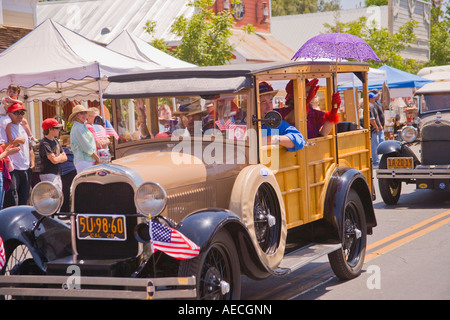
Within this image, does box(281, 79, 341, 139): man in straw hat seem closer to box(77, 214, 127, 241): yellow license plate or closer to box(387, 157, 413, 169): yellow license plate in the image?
box(77, 214, 127, 241): yellow license plate

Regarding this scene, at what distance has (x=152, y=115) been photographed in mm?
6238

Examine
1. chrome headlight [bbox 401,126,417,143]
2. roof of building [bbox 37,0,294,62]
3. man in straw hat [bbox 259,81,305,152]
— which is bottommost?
chrome headlight [bbox 401,126,417,143]

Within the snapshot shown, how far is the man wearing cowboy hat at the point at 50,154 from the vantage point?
1029 centimetres

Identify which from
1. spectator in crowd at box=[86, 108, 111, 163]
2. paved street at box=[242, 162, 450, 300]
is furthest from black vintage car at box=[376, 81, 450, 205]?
spectator in crowd at box=[86, 108, 111, 163]

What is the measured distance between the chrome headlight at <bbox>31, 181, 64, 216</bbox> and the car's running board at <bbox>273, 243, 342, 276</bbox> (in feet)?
5.97

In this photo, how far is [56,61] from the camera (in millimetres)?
12656

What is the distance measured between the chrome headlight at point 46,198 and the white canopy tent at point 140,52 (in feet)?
31.7

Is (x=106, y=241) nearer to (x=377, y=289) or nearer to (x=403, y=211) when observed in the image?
(x=377, y=289)

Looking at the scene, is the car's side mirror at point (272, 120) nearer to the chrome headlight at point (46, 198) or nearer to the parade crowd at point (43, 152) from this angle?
the chrome headlight at point (46, 198)

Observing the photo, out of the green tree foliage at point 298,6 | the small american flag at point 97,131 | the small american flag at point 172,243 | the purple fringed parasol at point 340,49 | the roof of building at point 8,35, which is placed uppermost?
the green tree foliage at point 298,6

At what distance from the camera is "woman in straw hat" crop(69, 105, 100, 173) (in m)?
Answer: 10.4

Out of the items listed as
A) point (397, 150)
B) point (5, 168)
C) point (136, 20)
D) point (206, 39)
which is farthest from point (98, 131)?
point (136, 20)

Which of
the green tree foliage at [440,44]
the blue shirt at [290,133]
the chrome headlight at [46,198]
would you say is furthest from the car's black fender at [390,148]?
the green tree foliage at [440,44]
